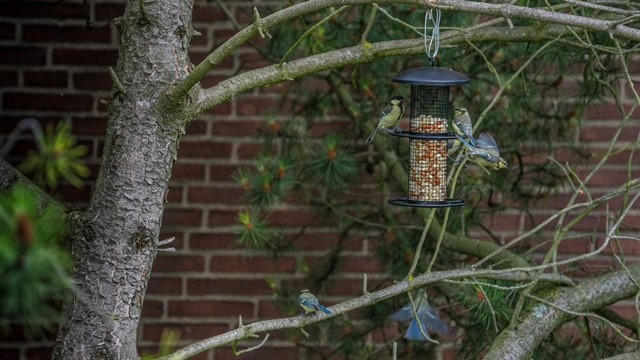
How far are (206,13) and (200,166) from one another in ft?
1.77

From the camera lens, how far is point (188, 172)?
3629 millimetres

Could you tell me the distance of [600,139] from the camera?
12.1 feet

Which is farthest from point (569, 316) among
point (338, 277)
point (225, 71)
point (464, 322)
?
point (225, 71)

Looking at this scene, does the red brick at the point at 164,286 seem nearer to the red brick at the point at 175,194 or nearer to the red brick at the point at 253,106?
the red brick at the point at 175,194

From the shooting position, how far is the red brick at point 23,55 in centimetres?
358

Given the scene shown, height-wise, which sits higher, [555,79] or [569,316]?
[555,79]

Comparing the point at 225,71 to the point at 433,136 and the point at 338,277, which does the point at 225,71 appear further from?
the point at 433,136

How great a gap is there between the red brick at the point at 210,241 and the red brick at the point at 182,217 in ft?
0.16

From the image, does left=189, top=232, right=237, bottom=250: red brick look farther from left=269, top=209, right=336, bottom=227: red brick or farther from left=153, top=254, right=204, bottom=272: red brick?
left=269, top=209, right=336, bottom=227: red brick

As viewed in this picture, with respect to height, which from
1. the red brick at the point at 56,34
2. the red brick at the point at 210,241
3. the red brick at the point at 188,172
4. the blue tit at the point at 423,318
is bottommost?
the blue tit at the point at 423,318

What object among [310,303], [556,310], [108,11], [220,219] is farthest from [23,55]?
[556,310]

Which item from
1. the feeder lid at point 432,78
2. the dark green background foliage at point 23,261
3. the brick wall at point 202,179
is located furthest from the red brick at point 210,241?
the dark green background foliage at point 23,261

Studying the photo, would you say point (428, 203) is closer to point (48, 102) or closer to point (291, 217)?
point (291, 217)

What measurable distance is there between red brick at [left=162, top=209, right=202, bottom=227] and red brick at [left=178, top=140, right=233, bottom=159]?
0.20m
